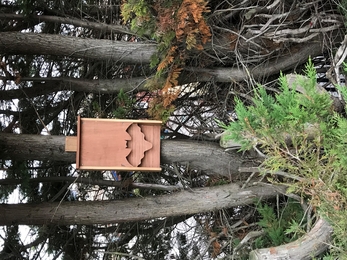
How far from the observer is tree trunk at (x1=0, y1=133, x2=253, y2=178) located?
314cm

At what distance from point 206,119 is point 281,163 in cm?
191

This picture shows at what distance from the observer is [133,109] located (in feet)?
A: 13.3

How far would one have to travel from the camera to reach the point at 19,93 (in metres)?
4.10

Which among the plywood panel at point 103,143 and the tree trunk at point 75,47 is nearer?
the plywood panel at point 103,143

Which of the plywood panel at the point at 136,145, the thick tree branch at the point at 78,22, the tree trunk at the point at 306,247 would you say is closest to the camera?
the tree trunk at the point at 306,247

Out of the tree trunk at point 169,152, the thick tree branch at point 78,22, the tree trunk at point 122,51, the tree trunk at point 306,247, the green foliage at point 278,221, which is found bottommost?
the green foliage at point 278,221

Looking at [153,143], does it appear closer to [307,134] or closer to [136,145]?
[136,145]

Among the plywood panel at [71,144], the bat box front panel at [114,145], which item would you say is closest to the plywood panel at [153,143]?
the bat box front panel at [114,145]

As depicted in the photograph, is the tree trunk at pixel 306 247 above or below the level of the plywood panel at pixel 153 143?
below

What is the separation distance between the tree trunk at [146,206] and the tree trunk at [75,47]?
1260 millimetres

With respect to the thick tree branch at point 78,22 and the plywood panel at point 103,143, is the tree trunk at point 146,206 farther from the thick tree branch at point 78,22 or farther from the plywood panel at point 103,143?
the thick tree branch at point 78,22

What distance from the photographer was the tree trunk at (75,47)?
3400 mm

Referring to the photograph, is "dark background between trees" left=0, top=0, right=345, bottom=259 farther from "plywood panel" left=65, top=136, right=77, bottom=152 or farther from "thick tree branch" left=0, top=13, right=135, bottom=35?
"plywood panel" left=65, top=136, right=77, bottom=152

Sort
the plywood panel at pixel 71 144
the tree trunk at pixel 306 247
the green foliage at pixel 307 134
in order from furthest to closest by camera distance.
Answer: the plywood panel at pixel 71 144, the tree trunk at pixel 306 247, the green foliage at pixel 307 134
